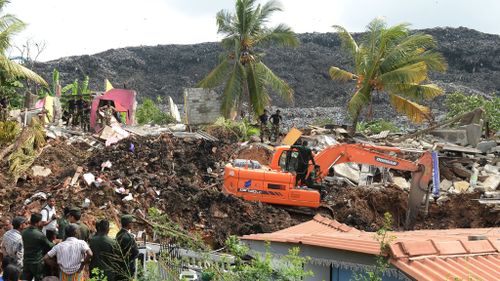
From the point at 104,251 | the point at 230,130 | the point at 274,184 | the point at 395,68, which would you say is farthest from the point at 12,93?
the point at 104,251

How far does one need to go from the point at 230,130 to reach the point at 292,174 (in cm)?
902

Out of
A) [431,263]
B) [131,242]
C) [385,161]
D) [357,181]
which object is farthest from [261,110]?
[431,263]

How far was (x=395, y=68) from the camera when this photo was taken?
23688 millimetres

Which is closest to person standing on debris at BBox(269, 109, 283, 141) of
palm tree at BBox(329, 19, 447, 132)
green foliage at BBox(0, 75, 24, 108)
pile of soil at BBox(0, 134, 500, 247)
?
palm tree at BBox(329, 19, 447, 132)

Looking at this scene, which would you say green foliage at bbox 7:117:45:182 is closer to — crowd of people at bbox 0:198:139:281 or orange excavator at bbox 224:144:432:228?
orange excavator at bbox 224:144:432:228

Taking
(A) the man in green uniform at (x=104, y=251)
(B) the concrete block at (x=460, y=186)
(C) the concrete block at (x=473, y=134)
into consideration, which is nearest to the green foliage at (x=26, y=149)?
(A) the man in green uniform at (x=104, y=251)

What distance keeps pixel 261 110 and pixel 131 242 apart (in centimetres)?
1916

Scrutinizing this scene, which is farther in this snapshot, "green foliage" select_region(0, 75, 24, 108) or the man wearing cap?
"green foliage" select_region(0, 75, 24, 108)

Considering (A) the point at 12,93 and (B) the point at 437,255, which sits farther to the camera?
(A) the point at 12,93

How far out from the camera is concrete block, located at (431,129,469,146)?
21648 millimetres

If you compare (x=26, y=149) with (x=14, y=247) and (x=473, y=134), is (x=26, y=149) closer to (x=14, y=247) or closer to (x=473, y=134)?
(x=14, y=247)

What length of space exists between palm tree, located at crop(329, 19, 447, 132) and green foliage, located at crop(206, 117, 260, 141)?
3467 millimetres

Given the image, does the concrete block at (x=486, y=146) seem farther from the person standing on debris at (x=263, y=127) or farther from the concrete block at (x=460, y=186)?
the person standing on debris at (x=263, y=127)

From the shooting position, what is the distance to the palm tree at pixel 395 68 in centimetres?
2316
